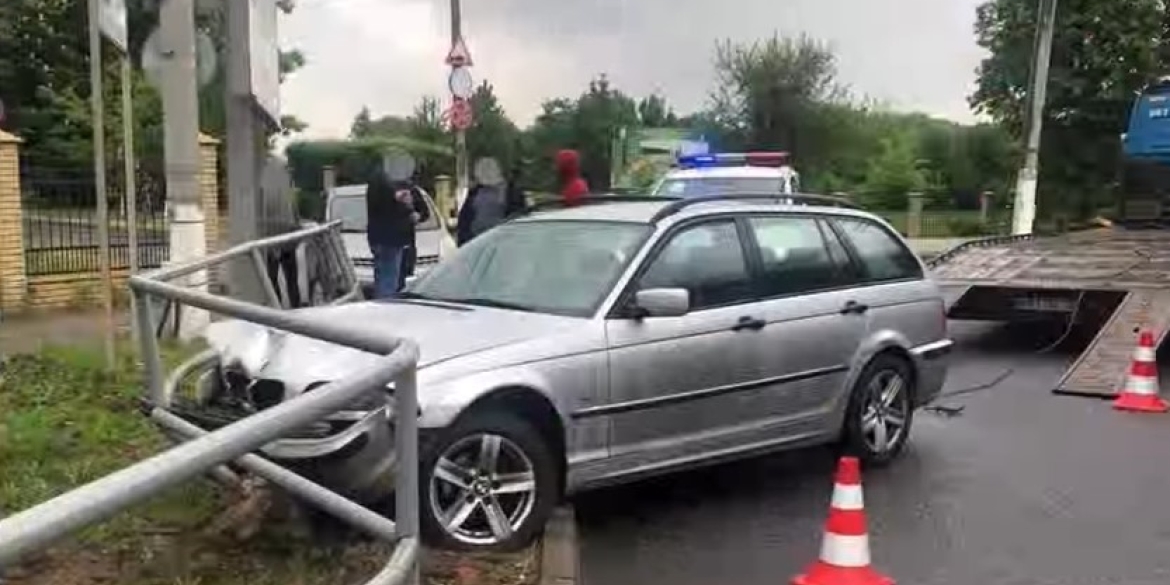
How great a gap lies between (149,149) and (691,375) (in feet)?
75.5

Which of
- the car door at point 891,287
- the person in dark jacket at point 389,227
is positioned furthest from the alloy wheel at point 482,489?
the person in dark jacket at point 389,227

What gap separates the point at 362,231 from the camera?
49.6ft

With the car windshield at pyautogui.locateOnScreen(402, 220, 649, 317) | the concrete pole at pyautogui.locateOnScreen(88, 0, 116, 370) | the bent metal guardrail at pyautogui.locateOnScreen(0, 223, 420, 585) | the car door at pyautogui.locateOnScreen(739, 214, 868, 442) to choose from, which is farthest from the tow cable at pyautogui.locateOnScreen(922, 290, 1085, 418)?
the concrete pole at pyautogui.locateOnScreen(88, 0, 116, 370)

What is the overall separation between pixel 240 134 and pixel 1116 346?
7.25m

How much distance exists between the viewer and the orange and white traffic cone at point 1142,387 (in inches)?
357

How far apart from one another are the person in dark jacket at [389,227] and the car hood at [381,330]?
6278 mm

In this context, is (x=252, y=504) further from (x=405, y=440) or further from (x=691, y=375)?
(x=691, y=375)

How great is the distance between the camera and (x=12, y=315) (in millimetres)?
13336

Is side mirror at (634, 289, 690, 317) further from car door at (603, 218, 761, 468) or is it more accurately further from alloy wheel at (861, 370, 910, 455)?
alloy wheel at (861, 370, 910, 455)

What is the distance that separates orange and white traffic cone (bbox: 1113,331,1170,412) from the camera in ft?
29.7

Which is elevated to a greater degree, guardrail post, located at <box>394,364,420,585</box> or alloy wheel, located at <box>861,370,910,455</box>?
guardrail post, located at <box>394,364,420,585</box>

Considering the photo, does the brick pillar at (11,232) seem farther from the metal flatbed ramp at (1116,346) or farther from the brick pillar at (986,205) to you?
the brick pillar at (986,205)

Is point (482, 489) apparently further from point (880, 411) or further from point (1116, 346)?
point (1116, 346)

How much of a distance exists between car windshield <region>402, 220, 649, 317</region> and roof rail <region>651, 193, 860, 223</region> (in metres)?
0.21
